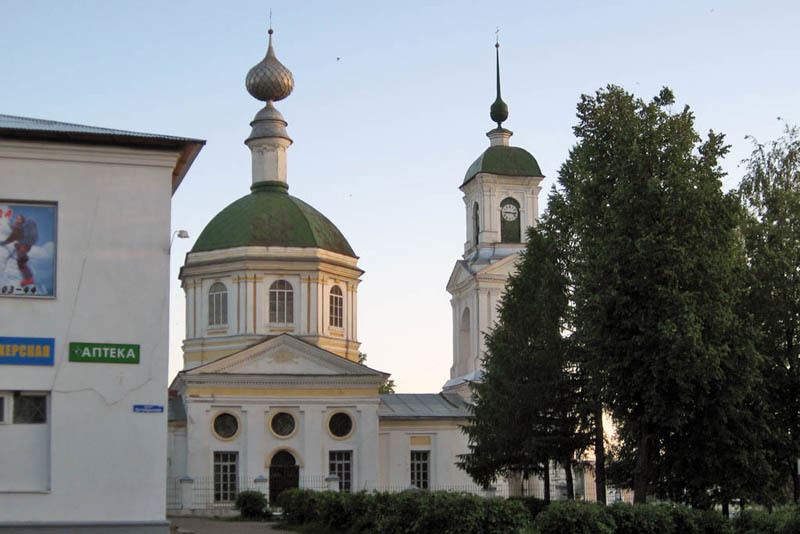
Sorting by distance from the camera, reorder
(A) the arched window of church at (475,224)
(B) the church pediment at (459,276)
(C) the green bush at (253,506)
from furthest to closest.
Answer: (A) the arched window of church at (475,224), (B) the church pediment at (459,276), (C) the green bush at (253,506)

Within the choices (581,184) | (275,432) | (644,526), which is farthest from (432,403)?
(644,526)

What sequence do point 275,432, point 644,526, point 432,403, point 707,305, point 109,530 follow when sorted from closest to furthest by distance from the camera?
point 109,530, point 644,526, point 707,305, point 275,432, point 432,403

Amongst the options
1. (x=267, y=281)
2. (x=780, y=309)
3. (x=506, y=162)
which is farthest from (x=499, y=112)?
(x=780, y=309)

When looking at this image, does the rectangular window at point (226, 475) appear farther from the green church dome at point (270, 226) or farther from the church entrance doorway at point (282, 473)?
the green church dome at point (270, 226)

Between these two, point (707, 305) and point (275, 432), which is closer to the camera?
point (707, 305)

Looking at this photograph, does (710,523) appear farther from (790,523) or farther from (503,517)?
(503,517)

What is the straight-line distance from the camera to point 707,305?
2409 cm

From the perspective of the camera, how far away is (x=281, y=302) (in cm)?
4416

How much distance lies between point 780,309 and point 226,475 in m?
21.9

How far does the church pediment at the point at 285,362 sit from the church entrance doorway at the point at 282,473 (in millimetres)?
3096

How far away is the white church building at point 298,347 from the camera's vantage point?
41438mm

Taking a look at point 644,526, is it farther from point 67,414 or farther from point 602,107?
point 602,107

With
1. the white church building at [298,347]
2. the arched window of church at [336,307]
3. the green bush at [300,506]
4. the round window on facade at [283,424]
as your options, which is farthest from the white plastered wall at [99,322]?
the arched window of church at [336,307]

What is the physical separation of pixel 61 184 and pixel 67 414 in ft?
11.6
